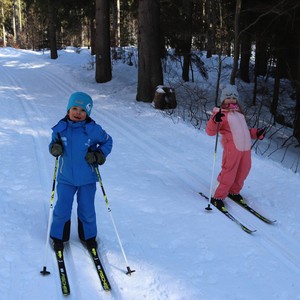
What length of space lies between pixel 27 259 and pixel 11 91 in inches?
449

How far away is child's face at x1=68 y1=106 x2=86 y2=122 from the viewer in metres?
3.94

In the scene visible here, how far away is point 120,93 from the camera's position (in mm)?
14844

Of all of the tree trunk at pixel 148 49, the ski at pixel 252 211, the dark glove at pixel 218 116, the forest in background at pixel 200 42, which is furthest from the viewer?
the tree trunk at pixel 148 49

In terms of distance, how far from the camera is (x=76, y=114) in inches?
155

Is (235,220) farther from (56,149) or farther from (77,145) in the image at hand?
(56,149)

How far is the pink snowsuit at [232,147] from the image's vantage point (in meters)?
5.47

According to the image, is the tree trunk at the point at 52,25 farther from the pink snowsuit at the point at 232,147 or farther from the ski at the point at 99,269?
the ski at the point at 99,269

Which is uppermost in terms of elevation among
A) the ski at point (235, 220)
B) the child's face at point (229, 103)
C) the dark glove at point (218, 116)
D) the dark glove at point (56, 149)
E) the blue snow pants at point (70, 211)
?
the child's face at point (229, 103)

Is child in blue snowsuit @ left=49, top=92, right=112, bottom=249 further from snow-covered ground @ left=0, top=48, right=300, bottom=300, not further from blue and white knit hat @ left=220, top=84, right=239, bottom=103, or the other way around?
blue and white knit hat @ left=220, top=84, right=239, bottom=103

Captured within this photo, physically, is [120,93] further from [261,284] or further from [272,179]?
[261,284]

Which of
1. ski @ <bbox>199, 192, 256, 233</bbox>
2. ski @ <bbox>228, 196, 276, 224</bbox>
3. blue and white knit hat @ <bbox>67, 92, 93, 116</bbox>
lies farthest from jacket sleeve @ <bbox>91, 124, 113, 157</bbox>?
ski @ <bbox>228, 196, 276, 224</bbox>

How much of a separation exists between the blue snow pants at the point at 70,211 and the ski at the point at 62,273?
0.22m

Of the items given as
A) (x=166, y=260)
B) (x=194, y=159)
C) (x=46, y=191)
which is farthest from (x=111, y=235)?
(x=194, y=159)

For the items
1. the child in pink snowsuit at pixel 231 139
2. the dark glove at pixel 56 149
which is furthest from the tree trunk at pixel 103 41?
the dark glove at pixel 56 149
